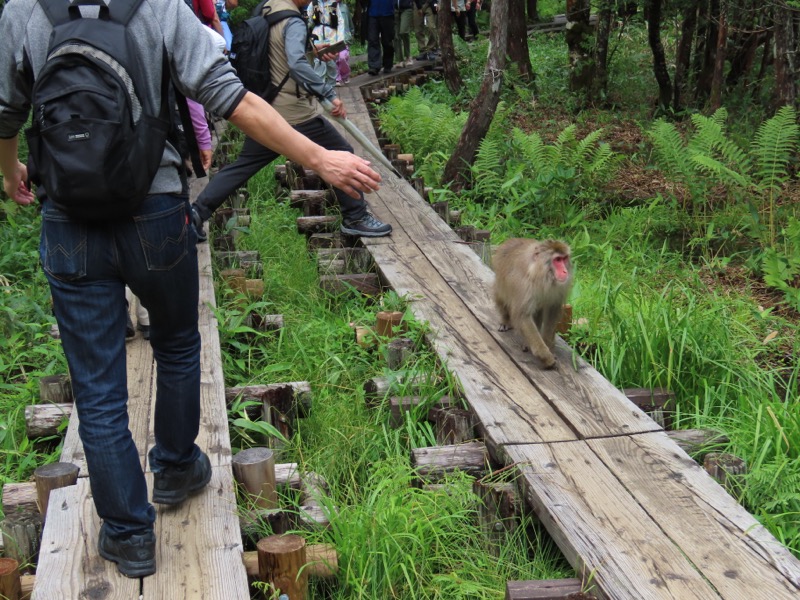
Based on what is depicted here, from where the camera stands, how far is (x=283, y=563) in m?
3.14

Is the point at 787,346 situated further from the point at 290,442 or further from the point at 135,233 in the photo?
the point at 135,233

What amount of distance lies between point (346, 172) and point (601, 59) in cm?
1108

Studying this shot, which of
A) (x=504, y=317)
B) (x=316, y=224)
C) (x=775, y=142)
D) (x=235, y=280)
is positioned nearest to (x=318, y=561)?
(x=504, y=317)

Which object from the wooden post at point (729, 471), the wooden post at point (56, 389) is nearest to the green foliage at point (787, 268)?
the wooden post at point (729, 471)

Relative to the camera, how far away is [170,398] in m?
3.11

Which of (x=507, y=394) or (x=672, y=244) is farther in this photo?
(x=672, y=244)

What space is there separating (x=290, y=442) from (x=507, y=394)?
1139 millimetres

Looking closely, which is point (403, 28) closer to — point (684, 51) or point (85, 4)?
point (684, 51)

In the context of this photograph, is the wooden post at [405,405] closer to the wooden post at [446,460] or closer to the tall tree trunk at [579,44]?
the wooden post at [446,460]

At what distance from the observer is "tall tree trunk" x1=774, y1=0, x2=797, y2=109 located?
8664mm

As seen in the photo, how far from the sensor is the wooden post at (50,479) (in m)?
3.56

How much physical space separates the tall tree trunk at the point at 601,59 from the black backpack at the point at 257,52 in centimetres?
719

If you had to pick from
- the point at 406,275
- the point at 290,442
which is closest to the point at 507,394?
the point at 290,442

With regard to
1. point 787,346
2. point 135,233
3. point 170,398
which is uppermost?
point 135,233
